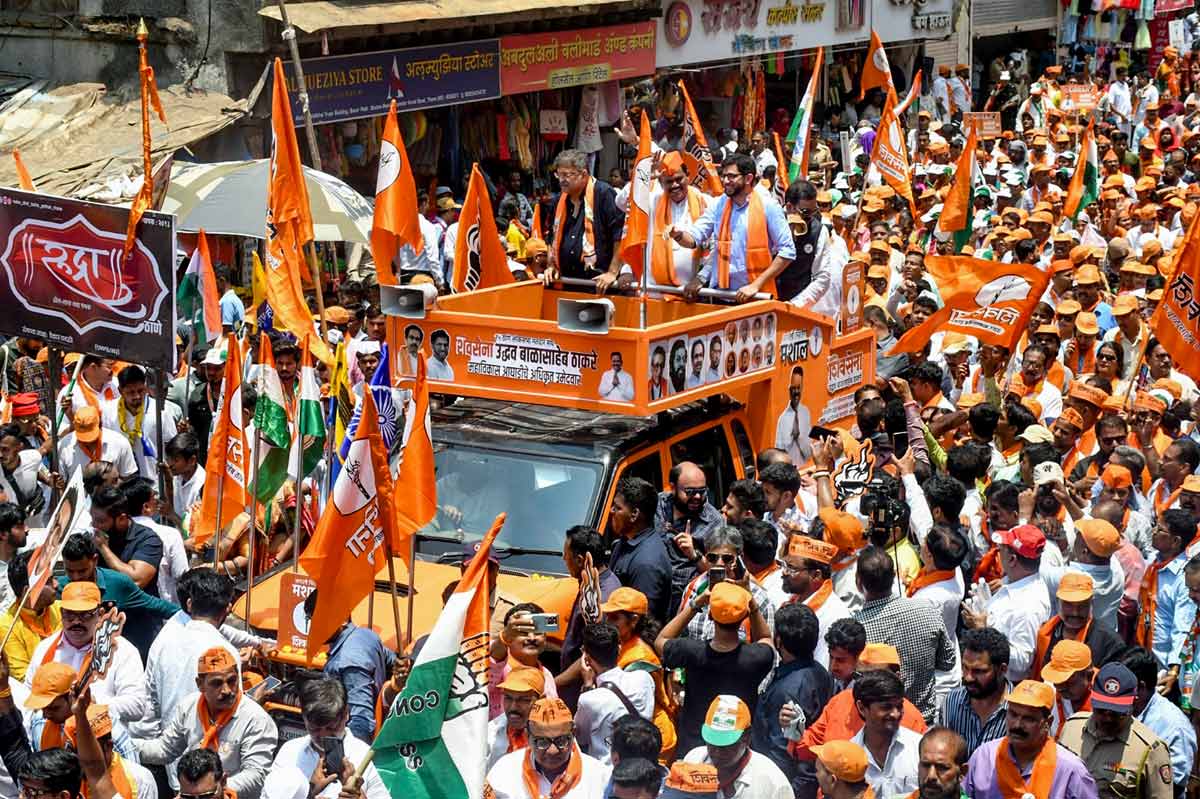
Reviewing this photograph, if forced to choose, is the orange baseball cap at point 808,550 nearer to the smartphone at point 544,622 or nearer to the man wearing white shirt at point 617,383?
the smartphone at point 544,622

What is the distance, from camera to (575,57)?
76.2ft

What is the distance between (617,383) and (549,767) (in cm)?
302

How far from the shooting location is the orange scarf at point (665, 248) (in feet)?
37.3

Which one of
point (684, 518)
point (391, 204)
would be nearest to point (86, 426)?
point (391, 204)

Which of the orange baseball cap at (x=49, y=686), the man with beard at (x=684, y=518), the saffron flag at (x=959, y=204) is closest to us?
the orange baseball cap at (x=49, y=686)

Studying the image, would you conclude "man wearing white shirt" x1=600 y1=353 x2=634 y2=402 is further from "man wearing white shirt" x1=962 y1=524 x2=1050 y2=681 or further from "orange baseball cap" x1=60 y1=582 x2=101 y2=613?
"orange baseball cap" x1=60 y1=582 x2=101 y2=613

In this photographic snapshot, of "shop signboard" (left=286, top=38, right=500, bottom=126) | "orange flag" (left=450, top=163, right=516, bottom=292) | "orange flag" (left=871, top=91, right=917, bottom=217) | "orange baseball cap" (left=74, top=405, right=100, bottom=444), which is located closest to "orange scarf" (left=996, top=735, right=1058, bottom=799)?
"orange flag" (left=450, top=163, right=516, bottom=292)

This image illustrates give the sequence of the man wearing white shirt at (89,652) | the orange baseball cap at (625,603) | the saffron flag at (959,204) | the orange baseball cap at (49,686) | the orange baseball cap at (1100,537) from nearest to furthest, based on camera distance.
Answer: the orange baseball cap at (49,686) → the orange baseball cap at (625,603) → the man wearing white shirt at (89,652) → the orange baseball cap at (1100,537) → the saffron flag at (959,204)

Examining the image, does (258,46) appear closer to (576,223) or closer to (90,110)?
(90,110)

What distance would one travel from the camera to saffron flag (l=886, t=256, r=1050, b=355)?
40.7 ft

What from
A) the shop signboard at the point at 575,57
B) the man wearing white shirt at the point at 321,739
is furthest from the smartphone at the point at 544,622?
the shop signboard at the point at 575,57

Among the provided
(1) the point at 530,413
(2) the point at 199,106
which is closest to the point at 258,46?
(2) the point at 199,106

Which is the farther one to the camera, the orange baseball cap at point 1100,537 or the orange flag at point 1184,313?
the orange flag at point 1184,313

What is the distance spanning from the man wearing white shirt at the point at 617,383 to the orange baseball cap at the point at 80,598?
112 inches
